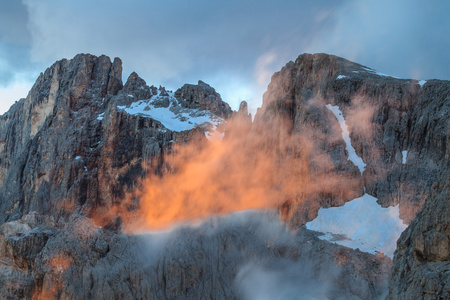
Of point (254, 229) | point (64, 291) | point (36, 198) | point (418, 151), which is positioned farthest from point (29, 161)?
point (418, 151)

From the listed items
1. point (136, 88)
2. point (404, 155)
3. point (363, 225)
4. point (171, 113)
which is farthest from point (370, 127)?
point (136, 88)

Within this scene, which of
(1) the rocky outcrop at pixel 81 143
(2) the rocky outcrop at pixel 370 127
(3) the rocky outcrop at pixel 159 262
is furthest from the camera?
(1) the rocky outcrop at pixel 81 143

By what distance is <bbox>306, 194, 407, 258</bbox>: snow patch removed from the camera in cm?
4769

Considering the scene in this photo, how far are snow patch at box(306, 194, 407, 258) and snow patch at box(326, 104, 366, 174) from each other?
4480 mm

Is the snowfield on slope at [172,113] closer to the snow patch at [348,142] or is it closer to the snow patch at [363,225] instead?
the snow patch at [348,142]

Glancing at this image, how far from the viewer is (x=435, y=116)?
50188 millimetres

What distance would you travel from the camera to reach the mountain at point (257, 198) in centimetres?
4809

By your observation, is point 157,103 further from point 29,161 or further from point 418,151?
point 418,151

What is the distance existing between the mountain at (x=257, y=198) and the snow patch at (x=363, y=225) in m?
0.69

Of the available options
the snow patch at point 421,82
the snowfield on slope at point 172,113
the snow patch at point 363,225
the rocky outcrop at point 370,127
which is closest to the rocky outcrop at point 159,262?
the snow patch at point 363,225

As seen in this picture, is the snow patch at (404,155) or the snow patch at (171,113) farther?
the snow patch at (171,113)

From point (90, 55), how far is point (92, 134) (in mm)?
28823

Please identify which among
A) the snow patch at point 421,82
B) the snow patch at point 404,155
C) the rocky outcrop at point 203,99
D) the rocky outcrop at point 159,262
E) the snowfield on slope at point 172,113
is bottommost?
the rocky outcrop at point 159,262

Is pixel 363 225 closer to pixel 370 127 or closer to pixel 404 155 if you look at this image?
pixel 404 155
